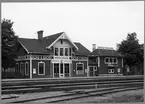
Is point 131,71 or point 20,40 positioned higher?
point 20,40

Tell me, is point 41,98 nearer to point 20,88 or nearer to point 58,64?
point 20,88

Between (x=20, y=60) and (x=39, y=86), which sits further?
(x=20, y=60)

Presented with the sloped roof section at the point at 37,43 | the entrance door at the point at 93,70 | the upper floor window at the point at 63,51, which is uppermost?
the sloped roof section at the point at 37,43

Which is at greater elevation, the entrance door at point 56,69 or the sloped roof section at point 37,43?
the sloped roof section at point 37,43

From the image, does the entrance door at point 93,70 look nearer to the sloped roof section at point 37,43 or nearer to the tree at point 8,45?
the sloped roof section at point 37,43

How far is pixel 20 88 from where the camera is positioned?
1057 centimetres

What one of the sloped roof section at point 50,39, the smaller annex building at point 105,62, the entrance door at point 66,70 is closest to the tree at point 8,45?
the sloped roof section at point 50,39

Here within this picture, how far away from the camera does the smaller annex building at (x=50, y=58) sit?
894 inches

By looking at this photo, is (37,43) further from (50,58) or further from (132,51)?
(132,51)

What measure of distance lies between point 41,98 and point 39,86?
3.30m

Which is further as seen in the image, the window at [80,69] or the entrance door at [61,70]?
the window at [80,69]

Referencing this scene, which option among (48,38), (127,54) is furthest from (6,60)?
(127,54)

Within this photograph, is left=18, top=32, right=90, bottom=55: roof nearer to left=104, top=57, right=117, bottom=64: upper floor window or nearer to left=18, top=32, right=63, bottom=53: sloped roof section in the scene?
left=18, top=32, right=63, bottom=53: sloped roof section

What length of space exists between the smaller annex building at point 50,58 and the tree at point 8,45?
1561mm
